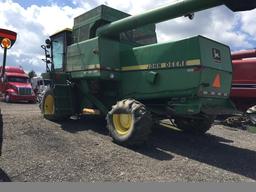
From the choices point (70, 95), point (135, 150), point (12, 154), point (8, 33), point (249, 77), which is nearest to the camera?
point (8, 33)

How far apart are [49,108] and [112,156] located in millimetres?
5149

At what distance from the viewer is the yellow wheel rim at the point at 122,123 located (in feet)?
28.0

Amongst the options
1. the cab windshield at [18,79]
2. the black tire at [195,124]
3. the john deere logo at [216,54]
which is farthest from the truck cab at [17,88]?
the john deere logo at [216,54]

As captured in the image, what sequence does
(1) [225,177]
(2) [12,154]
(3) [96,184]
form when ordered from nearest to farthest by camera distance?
1. (3) [96,184]
2. (1) [225,177]
3. (2) [12,154]

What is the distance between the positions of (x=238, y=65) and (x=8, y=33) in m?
11.6

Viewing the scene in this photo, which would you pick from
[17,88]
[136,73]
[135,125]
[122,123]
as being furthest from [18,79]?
[135,125]

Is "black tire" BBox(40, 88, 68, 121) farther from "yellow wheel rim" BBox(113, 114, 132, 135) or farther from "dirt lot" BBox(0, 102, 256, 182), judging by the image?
"yellow wheel rim" BBox(113, 114, 132, 135)

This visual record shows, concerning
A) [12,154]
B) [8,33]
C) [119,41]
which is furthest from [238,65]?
[8,33]

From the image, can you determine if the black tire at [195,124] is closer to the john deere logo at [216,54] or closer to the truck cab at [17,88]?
the john deere logo at [216,54]

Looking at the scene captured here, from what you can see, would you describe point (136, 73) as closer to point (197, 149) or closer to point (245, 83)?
point (197, 149)

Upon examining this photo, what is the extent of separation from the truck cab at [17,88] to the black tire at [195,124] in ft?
56.6

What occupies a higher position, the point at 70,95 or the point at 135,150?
the point at 70,95

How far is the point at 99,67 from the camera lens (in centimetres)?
956

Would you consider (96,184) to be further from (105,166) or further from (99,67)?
(99,67)
